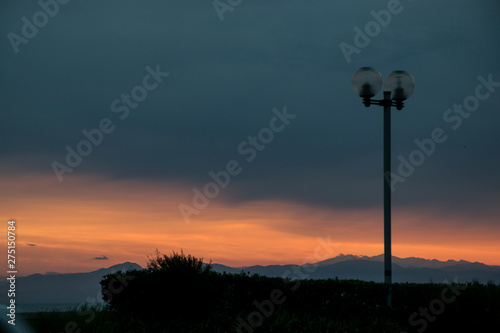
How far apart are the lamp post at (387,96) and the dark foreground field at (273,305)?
729 millimetres

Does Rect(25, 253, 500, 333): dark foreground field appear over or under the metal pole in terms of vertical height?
under

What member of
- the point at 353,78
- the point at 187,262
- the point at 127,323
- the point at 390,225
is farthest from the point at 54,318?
the point at 353,78

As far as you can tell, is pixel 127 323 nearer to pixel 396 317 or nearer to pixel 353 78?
pixel 396 317

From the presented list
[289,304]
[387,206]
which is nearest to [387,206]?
[387,206]

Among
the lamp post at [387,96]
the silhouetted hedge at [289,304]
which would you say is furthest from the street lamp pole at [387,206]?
the silhouetted hedge at [289,304]

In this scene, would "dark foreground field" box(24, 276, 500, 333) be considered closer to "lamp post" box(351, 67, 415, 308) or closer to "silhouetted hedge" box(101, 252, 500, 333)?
"silhouetted hedge" box(101, 252, 500, 333)

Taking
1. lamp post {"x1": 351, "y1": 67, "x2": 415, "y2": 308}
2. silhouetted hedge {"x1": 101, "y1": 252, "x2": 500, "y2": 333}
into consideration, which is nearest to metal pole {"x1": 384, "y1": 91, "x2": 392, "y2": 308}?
lamp post {"x1": 351, "y1": 67, "x2": 415, "y2": 308}

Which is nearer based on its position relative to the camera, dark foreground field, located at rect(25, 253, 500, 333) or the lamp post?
dark foreground field, located at rect(25, 253, 500, 333)

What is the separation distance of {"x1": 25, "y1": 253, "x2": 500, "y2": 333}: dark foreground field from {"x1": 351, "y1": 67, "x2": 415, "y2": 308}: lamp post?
73 cm

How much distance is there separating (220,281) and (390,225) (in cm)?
434

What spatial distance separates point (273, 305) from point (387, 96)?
5.81 meters

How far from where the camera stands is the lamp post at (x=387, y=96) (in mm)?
13391

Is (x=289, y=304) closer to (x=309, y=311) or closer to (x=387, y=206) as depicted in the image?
(x=309, y=311)

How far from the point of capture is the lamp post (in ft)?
43.9
